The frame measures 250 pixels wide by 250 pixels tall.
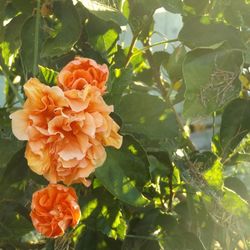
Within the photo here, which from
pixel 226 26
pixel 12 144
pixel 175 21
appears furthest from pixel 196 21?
pixel 175 21

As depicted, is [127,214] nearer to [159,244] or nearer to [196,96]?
[159,244]

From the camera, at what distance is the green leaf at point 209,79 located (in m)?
0.74

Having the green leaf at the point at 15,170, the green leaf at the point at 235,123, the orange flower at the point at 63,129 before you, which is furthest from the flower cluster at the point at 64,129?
the green leaf at the point at 235,123

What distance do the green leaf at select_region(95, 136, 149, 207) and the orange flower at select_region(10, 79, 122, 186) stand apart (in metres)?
0.07

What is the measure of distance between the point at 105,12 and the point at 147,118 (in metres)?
0.15

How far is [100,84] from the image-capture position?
68 centimetres

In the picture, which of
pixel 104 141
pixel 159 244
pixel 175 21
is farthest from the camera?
pixel 175 21

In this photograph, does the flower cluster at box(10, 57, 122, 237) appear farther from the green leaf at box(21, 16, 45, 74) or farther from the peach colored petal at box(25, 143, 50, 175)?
the green leaf at box(21, 16, 45, 74)

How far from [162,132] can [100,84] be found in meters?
0.14

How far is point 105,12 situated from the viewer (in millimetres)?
716

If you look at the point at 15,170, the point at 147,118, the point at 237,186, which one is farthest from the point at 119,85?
the point at 237,186

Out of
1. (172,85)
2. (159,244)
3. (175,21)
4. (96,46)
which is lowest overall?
(175,21)

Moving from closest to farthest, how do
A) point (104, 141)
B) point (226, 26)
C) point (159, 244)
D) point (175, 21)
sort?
point (104, 141) < point (226, 26) < point (159, 244) < point (175, 21)

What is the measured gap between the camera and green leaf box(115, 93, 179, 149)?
783mm
